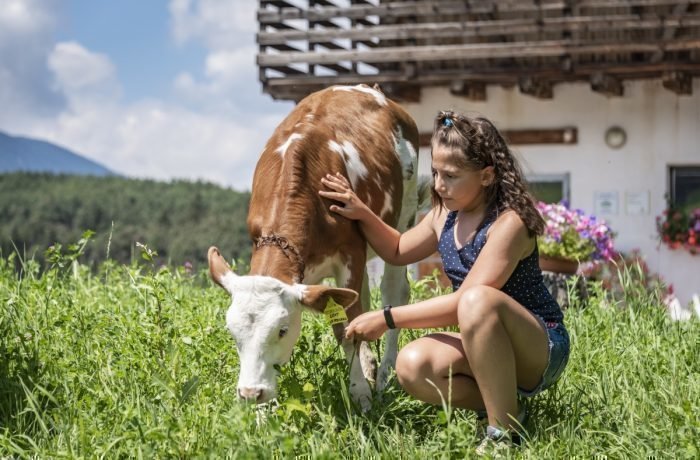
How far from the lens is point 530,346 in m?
3.85

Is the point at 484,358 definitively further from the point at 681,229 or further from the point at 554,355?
the point at 681,229

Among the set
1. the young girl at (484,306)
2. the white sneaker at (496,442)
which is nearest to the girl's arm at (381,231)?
the young girl at (484,306)

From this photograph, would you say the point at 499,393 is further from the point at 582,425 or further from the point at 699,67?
the point at 699,67

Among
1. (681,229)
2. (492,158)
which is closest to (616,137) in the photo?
(681,229)

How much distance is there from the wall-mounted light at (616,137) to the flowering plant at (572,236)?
4606mm

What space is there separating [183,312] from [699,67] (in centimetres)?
848

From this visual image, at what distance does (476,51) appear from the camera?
12945mm

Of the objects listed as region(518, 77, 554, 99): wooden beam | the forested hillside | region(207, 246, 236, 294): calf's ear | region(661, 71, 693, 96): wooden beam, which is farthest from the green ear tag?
the forested hillside

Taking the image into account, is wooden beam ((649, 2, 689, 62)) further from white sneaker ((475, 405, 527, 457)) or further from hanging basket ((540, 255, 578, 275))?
white sneaker ((475, 405, 527, 457))

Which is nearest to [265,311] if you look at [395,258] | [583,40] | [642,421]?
[395,258]

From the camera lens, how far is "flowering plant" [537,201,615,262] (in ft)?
28.0

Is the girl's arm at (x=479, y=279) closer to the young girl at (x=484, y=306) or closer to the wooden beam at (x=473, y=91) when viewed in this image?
the young girl at (x=484, y=306)

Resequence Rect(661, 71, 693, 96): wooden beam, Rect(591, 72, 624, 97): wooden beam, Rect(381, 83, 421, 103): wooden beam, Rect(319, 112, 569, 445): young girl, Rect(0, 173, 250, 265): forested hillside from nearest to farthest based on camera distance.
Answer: Rect(319, 112, 569, 445): young girl → Rect(661, 71, 693, 96): wooden beam → Rect(591, 72, 624, 97): wooden beam → Rect(381, 83, 421, 103): wooden beam → Rect(0, 173, 250, 265): forested hillside

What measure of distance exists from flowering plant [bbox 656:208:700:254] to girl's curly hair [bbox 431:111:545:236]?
9.09 metres
